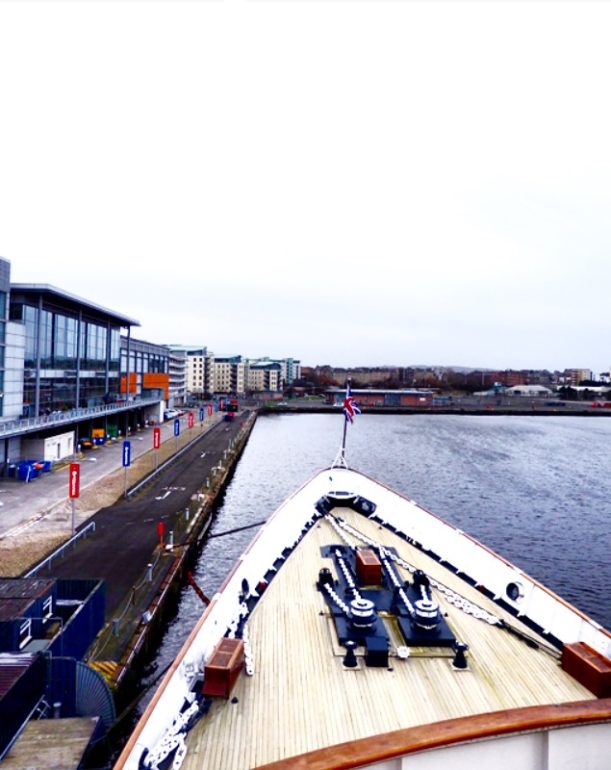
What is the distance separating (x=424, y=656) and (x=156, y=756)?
4.51 meters

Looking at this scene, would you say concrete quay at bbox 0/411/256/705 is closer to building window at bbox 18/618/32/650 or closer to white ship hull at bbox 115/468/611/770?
building window at bbox 18/618/32/650

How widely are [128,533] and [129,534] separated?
0.14 metres

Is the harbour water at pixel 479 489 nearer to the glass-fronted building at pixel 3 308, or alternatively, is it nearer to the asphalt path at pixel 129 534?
the asphalt path at pixel 129 534

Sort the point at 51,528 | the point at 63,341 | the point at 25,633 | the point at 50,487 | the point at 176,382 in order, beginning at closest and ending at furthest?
the point at 25,633
the point at 51,528
the point at 50,487
the point at 63,341
the point at 176,382

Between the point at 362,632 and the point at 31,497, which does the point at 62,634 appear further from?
the point at 31,497

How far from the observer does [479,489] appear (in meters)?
38.3

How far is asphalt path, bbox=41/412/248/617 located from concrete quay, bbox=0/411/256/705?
33 millimetres

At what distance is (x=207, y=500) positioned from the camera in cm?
2762

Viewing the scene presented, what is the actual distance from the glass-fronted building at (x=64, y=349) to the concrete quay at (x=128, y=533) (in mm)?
6435

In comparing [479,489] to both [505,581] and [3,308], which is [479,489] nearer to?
[505,581]

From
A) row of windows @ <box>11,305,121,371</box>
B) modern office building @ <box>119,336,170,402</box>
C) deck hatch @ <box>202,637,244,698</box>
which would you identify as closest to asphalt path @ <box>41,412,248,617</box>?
deck hatch @ <box>202,637,244,698</box>

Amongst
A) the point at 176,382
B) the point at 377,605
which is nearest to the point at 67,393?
the point at 377,605

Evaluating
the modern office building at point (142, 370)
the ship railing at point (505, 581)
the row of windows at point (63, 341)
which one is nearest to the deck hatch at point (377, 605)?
the ship railing at point (505, 581)

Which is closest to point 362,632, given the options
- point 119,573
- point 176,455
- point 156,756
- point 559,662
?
point 559,662
